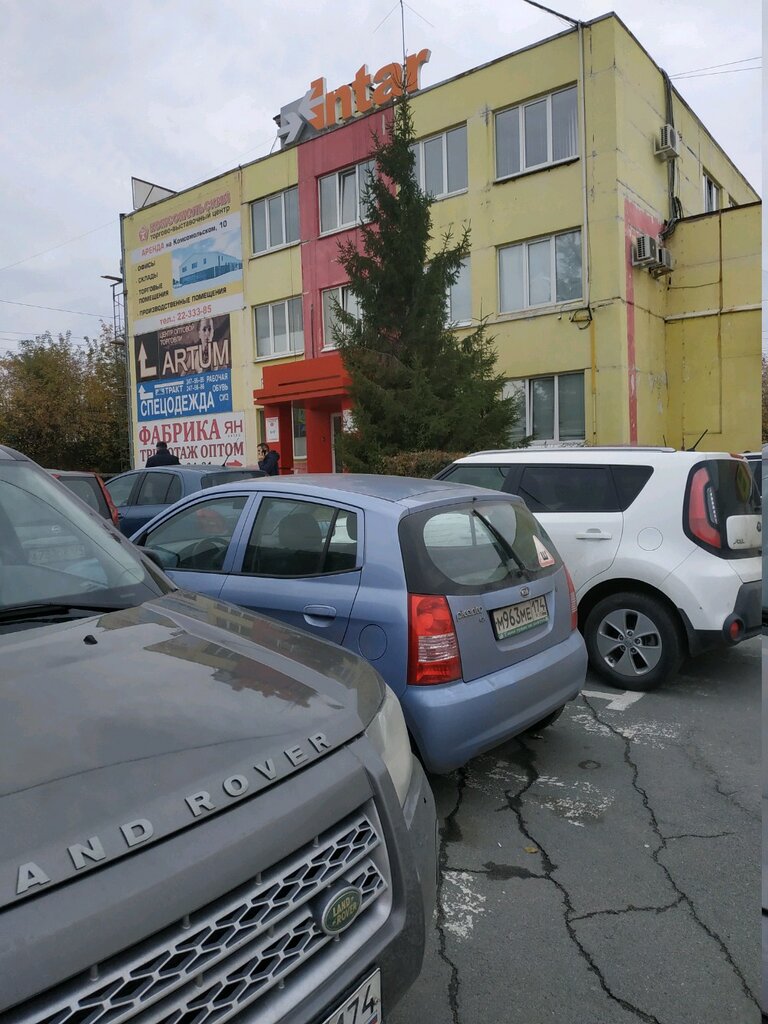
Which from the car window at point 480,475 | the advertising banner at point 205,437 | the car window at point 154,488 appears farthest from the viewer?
the advertising banner at point 205,437

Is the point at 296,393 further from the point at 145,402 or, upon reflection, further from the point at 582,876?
the point at 582,876

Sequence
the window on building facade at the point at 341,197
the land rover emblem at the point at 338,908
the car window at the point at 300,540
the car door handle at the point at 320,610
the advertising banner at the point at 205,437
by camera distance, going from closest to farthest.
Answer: the land rover emblem at the point at 338,908
the car door handle at the point at 320,610
the car window at the point at 300,540
the window on building facade at the point at 341,197
the advertising banner at the point at 205,437

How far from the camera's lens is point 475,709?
330 cm

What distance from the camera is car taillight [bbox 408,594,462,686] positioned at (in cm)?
330

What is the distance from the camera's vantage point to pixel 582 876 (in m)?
2.97

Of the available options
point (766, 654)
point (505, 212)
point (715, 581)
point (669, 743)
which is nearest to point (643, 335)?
point (505, 212)

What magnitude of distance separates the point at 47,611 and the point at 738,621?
4.27 m

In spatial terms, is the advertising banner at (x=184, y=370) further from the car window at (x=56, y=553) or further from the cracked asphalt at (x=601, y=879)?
the car window at (x=56, y=553)

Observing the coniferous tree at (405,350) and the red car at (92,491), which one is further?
the coniferous tree at (405,350)

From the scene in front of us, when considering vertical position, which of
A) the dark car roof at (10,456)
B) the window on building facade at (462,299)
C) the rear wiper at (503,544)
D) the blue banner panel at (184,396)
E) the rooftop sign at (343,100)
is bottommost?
the rear wiper at (503,544)

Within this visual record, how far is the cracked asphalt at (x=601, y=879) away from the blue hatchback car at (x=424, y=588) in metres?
0.40

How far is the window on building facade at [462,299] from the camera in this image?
16984 mm

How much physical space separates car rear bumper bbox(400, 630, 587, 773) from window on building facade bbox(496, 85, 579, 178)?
47.7ft

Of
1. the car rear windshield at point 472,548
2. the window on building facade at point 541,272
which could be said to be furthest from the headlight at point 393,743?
the window on building facade at point 541,272
